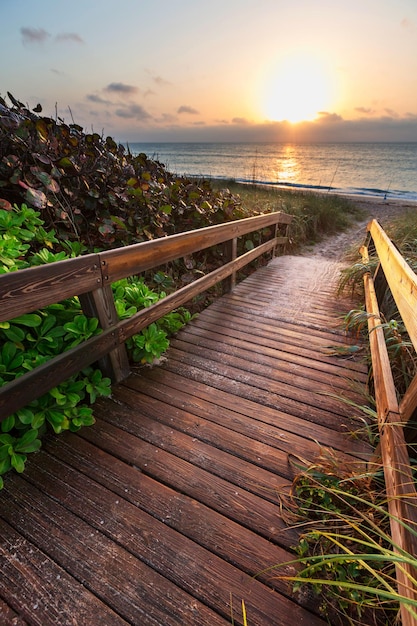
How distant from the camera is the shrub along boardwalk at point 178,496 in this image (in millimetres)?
1106

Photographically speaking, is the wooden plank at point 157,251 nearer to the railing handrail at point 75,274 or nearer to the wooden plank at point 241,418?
the railing handrail at point 75,274

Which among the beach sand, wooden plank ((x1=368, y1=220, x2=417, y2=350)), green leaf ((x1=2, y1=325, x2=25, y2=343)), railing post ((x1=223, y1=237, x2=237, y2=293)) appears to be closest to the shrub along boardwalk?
green leaf ((x1=2, y1=325, x2=25, y2=343))

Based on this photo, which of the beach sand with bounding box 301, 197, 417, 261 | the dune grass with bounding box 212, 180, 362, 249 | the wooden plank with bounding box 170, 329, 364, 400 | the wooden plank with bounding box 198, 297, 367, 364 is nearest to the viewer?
the wooden plank with bounding box 170, 329, 364, 400

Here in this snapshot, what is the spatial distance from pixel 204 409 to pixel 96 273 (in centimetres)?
116

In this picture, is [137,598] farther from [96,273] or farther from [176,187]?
[176,187]

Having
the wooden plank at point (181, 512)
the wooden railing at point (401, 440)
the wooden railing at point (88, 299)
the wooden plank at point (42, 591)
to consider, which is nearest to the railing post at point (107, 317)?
the wooden railing at point (88, 299)

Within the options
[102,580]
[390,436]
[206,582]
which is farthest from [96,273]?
[390,436]

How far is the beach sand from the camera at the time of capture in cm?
773

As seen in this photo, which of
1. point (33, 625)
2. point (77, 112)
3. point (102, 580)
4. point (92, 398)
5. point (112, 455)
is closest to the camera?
point (33, 625)

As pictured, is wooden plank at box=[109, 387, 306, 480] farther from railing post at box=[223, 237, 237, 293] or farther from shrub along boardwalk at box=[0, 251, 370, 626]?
railing post at box=[223, 237, 237, 293]

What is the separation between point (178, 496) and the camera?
147cm

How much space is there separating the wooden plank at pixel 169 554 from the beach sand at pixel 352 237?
247 inches

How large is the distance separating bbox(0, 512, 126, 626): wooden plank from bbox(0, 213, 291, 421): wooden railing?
0.58 meters

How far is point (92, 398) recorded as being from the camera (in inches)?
74.2
